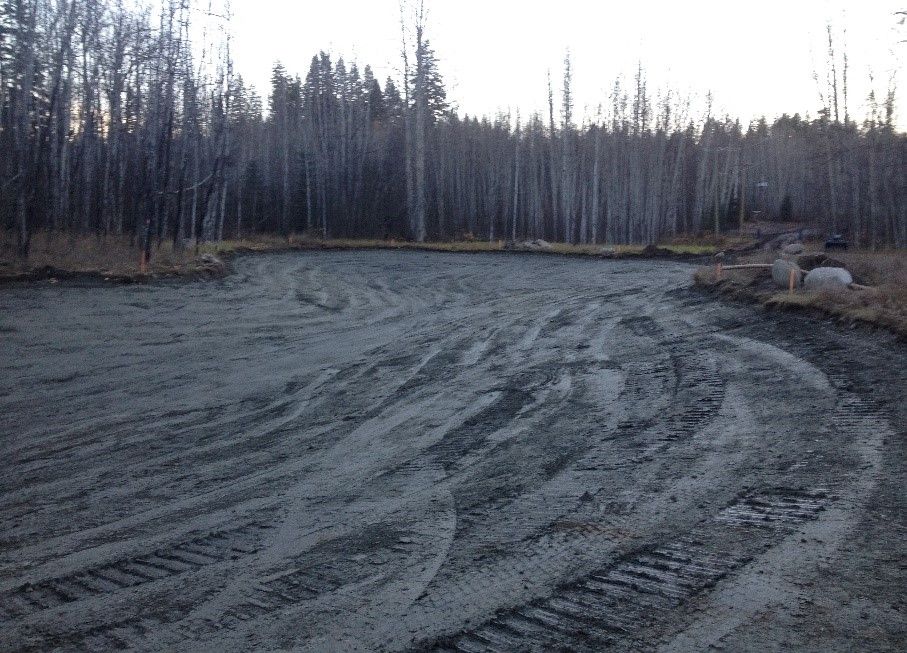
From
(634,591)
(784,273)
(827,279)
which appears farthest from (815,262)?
(634,591)

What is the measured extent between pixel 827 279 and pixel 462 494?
12.4m

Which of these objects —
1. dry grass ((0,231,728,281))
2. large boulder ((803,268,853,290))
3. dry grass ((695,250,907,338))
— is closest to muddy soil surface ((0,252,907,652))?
dry grass ((695,250,907,338))

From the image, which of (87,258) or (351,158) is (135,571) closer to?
(87,258)

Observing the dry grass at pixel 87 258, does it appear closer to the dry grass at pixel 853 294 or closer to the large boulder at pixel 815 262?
the dry grass at pixel 853 294

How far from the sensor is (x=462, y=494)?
6281 millimetres

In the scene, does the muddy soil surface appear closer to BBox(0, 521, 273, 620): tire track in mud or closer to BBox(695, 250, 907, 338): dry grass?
BBox(0, 521, 273, 620): tire track in mud

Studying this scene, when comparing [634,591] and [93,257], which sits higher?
[93,257]

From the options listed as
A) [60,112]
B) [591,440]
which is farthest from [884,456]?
[60,112]

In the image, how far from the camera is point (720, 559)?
4.73 metres

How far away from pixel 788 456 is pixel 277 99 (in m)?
73.7

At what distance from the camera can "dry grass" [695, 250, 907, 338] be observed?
39.7ft

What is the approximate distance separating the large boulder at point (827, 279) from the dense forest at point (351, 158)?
18646 mm

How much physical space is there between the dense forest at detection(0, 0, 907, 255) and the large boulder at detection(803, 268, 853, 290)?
61.2ft

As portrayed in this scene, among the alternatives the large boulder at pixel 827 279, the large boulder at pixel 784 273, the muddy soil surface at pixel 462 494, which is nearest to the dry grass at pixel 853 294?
the large boulder at pixel 784 273
